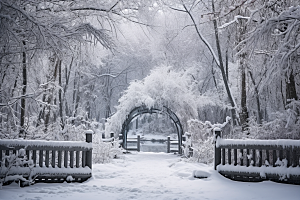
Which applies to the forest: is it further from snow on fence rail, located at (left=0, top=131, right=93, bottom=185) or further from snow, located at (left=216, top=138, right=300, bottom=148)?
snow on fence rail, located at (left=0, top=131, right=93, bottom=185)

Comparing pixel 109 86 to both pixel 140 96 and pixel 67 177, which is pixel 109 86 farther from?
pixel 67 177

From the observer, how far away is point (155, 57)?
25688 millimetres

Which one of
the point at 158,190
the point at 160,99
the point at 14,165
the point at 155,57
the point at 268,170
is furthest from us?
the point at 155,57

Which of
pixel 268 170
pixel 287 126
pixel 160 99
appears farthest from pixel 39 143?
pixel 160 99

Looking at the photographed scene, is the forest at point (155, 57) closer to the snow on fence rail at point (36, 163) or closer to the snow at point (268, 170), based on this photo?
the snow on fence rail at point (36, 163)

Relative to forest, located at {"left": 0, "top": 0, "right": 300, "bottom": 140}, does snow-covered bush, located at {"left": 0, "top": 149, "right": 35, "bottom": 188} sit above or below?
below

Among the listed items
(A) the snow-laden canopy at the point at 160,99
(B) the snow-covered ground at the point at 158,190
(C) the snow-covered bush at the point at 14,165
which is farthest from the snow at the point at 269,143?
(A) the snow-laden canopy at the point at 160,99

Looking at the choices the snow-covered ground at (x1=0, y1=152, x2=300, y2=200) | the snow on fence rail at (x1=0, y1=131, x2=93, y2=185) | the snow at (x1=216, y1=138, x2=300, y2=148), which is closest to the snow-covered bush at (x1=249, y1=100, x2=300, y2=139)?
the snow at (x1=216, y1=138, x2=300, y2=148)

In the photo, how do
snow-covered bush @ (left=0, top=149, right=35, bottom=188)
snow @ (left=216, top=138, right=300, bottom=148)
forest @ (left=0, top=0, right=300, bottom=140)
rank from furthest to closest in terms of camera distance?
snow @ (left=216, top=138, right=300, bottom=148) → snow-covered bush @ (left=0, top=149, right=35, bottom=188) → forest @ (left=0, top=0, right=300, bottom=140)

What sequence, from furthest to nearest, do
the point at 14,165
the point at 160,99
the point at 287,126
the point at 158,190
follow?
1. the point at 160,99
2. the point at 287,126
3. the point at 14,165
4. the point at 158,190

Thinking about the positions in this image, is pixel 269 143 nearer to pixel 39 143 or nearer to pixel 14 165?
pixel 39 143

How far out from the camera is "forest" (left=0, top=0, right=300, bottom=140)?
5316mm

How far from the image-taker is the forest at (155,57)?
5.32 metres

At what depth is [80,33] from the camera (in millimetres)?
5793
